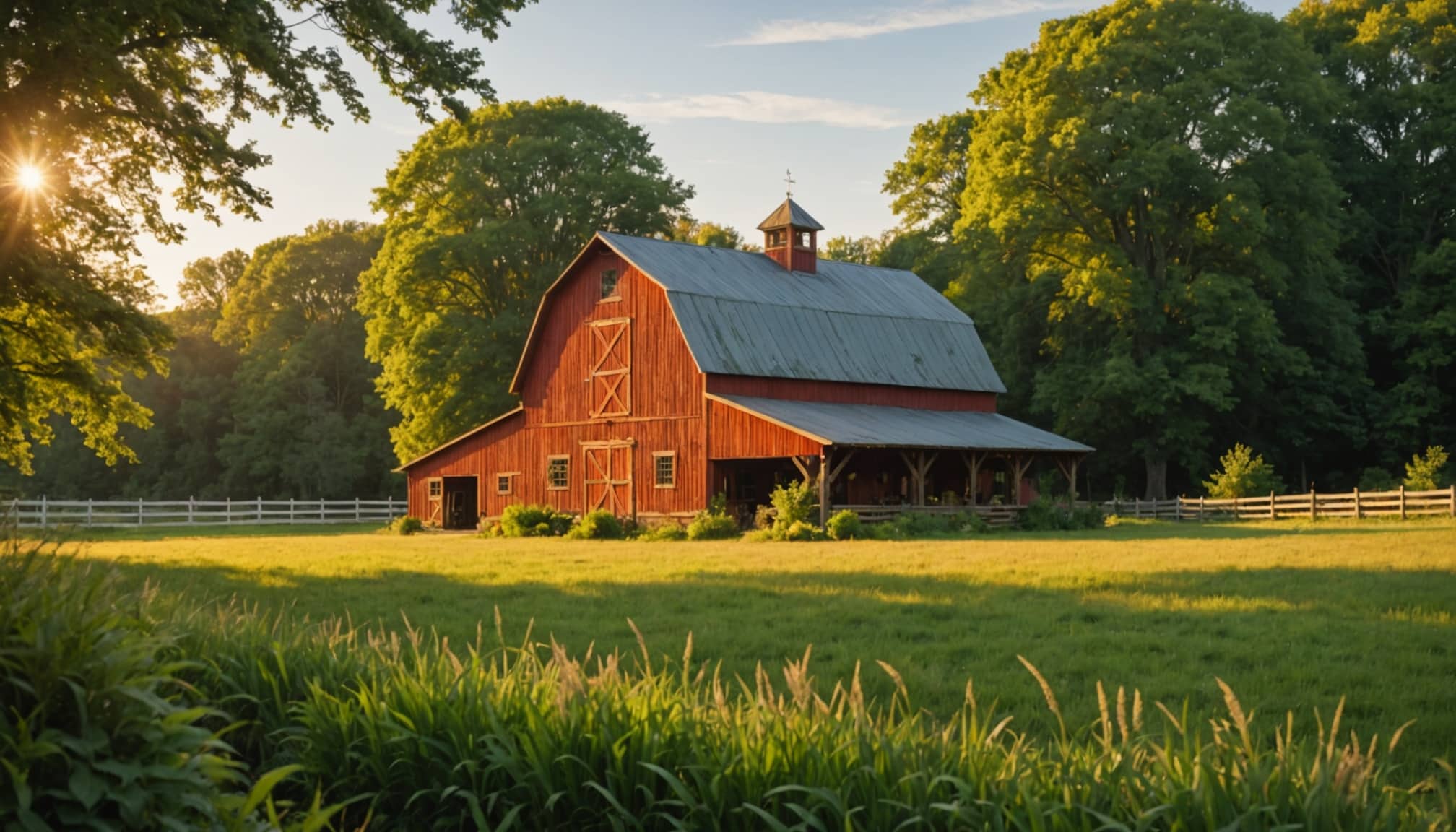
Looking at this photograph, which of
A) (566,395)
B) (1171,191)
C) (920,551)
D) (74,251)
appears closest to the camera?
(74,251)

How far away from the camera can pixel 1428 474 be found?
3944 centimetres

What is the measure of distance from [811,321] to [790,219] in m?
5.08

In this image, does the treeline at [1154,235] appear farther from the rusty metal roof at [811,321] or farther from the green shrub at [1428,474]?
the rusty metal roof at [811,321]

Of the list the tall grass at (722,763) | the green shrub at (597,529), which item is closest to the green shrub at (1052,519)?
the green shrub at (597,529)

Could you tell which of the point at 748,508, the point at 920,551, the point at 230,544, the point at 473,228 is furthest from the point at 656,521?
the point at 473,228

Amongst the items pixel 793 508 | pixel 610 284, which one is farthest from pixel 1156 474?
pixel 610 284

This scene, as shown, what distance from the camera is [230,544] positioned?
3169cm

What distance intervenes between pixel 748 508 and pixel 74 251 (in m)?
20.8

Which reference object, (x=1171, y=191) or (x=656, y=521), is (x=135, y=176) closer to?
(x=656, y=521)

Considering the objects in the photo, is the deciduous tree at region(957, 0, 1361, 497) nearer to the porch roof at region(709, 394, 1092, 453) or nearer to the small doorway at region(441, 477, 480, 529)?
the porch roof at region(709, 394, 1092, 453)

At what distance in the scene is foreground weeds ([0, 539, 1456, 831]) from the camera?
465 cm

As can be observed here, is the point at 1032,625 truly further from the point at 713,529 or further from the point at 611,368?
the point at 611,368

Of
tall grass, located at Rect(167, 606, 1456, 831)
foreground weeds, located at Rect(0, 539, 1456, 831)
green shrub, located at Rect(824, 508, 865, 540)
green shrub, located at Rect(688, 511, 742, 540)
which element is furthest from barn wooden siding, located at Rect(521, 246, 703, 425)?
tall grass, located at Rect(167, 606, 1456, 831)

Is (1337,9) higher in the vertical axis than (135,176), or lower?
higher
